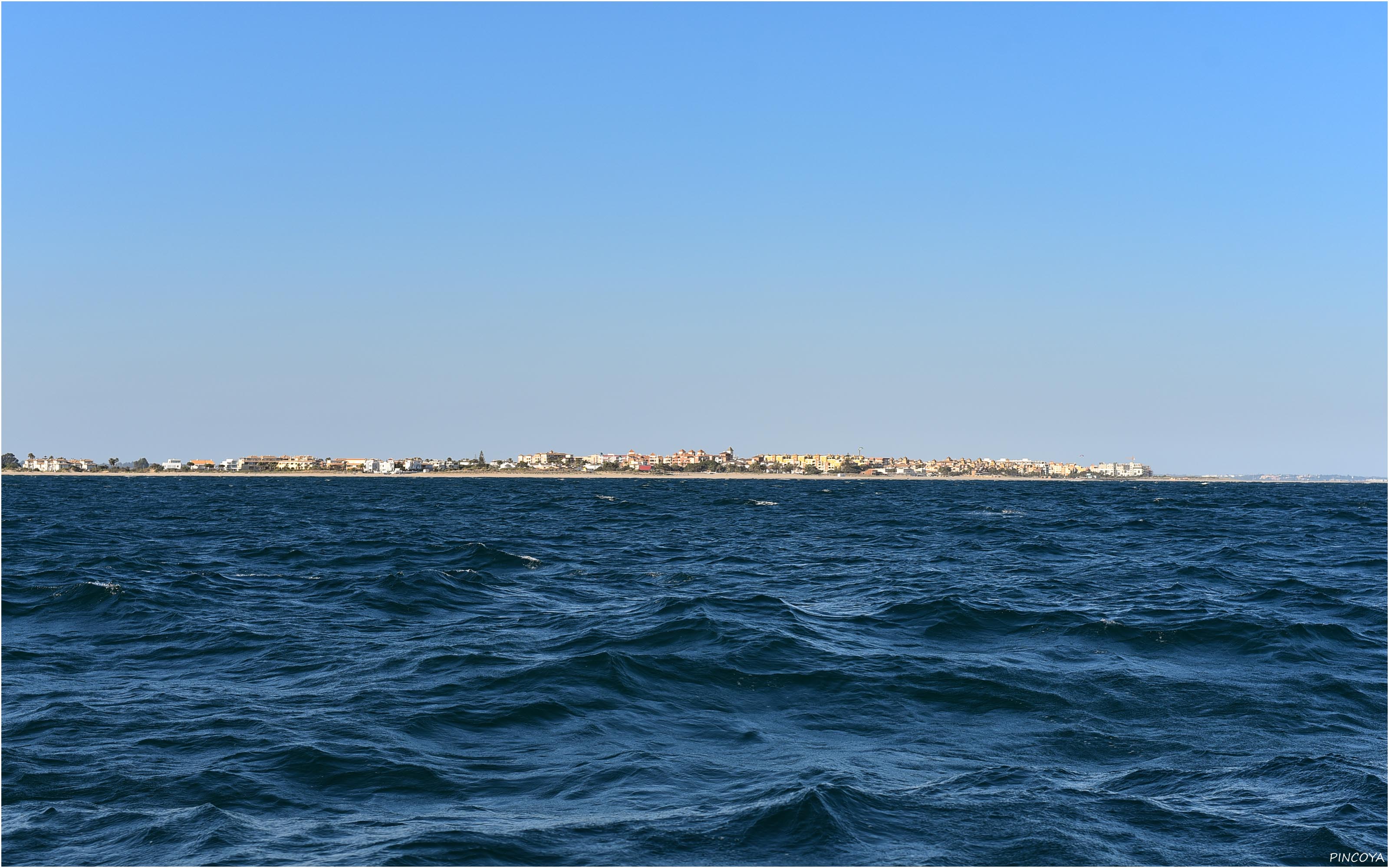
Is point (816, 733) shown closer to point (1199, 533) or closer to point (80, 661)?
point (80, 661)

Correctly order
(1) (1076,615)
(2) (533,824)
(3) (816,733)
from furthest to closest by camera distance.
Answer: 1. (1) (1076,615)
2. (3) (816,733)
3. (2) (533,824)

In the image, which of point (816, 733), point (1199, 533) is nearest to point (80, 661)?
point (816, 733)

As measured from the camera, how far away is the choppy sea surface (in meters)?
9.55

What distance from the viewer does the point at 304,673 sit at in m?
16.6

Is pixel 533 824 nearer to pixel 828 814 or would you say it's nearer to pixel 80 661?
pixel 828 814

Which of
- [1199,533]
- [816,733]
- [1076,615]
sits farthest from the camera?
[1199,533]

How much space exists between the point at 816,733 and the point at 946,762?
2023mm

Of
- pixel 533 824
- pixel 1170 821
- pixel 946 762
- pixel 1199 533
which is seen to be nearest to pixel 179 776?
pixel 533 824

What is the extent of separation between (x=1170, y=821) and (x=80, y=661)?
58.2 ft

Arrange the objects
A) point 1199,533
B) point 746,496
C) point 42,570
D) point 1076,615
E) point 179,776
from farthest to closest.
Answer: point 746,496 < point 1199,533 < point 42,570 < point 1076,615 < point 179,776

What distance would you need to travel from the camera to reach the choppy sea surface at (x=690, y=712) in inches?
376

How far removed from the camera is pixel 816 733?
1341 centimetres

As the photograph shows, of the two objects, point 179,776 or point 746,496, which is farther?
point 746,496

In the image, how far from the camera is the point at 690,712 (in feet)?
47.8
